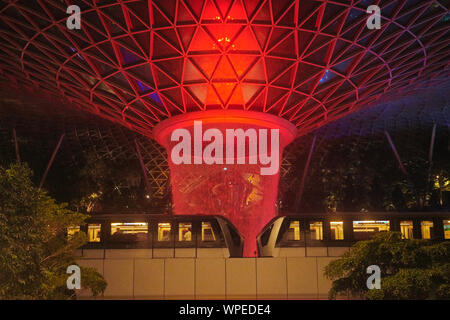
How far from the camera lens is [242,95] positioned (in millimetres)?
33281

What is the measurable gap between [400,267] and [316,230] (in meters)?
8.13

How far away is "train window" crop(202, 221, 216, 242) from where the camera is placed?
27.5 metres

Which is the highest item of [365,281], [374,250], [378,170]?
[378,170]

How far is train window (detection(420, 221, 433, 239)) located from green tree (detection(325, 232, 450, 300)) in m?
7.65

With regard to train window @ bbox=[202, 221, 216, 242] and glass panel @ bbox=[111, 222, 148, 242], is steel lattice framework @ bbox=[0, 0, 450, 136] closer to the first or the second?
glass panel @ bbox=[111, 222, 148, 242]

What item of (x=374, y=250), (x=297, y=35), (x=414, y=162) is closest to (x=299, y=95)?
(x=297, y=35)

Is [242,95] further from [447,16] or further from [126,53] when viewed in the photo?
[447,16]

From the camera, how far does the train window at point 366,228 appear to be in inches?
1117

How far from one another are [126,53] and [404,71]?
63.8 ft

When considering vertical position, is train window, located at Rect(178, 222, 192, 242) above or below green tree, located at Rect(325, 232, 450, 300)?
above

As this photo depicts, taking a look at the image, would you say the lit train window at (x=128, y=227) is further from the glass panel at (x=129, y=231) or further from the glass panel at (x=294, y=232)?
the glass panel at (x=294, y=232)

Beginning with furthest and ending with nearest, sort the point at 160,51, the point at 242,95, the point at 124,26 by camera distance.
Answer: the point at 242,95, the point at 160,51, the point at 124,26

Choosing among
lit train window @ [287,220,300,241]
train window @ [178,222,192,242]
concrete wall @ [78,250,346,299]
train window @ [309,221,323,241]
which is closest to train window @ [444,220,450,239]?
train window @ [309,221,323,241]

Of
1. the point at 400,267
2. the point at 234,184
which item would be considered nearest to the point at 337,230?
the point at 400,267
